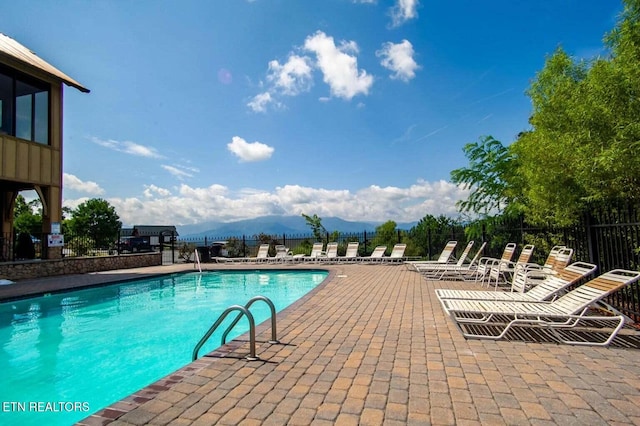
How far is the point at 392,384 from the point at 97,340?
5.69m

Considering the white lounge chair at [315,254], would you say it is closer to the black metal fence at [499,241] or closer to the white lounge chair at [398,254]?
the black metal fence at [499,241]

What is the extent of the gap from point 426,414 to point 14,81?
15.8 meters

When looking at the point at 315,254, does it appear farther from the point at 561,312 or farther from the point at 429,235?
the point at 561,312

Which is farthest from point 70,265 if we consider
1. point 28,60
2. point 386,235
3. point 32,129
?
point 386,235

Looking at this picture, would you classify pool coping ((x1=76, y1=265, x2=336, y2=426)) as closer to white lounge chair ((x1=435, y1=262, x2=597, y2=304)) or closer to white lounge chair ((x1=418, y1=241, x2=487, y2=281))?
white lounge chair ((x1=435, y1=262, x2=597, y2=304))

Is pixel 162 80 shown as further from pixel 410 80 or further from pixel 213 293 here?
pixel 410 80

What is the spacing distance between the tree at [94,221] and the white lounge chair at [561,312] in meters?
28.1

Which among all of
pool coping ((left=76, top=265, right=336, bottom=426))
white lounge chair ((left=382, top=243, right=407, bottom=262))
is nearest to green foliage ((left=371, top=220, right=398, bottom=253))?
white lounge chair ((left=382, top=243, right=407, bottom=262))

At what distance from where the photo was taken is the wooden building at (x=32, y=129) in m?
11.5

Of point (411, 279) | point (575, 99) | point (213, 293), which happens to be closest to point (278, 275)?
point (213, 293)

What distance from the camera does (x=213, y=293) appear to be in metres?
10.5

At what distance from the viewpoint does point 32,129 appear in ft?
40.5

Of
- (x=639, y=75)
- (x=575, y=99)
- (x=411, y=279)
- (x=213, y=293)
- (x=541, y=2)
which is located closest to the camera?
(x=639, y=75)

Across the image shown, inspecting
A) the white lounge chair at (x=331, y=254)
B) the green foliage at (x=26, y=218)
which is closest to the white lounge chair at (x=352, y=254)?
the white lounge chair at (x=331, y=254)
